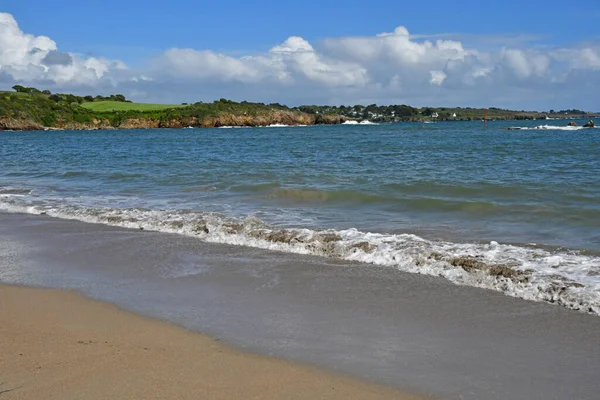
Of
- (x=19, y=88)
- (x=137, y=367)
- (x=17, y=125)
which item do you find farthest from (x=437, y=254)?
(x=19, y=88)

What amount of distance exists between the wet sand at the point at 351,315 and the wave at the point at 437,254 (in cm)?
33

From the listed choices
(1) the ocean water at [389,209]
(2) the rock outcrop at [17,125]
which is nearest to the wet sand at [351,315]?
(1) the ocean water at [389,209]

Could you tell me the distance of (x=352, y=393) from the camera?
4.36 metres

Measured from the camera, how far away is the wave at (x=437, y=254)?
7001 mm

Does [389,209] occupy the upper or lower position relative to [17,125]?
lower

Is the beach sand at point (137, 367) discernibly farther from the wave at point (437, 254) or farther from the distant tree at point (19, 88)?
the distant tree at point (19, 88)

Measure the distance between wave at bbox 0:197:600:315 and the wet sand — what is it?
333 mm

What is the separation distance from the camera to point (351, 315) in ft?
20.4

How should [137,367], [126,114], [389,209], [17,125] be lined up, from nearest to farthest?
1. [137,367]
2. [389,209]
3. [17,125]
4. [126,114]

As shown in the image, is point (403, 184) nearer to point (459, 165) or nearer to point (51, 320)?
point (459, 165)

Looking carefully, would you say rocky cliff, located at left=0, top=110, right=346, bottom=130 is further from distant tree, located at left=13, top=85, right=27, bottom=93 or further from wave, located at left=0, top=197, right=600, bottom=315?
wave, located at left=0, top=197, right=600, bottom=315

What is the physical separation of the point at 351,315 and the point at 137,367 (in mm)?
2389

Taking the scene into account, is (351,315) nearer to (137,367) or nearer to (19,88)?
(137,367)

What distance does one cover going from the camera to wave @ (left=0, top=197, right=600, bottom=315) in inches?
276
